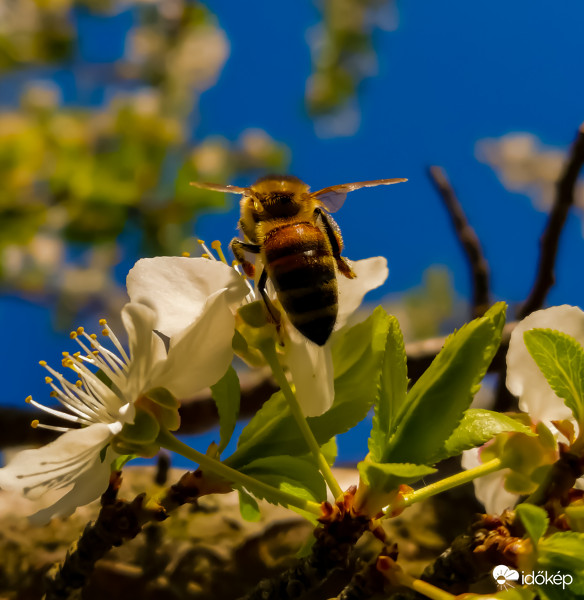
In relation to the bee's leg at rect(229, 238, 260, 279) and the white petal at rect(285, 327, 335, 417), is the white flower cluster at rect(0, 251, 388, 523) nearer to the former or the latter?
the white petal at rect(285, 327, 335, 417)

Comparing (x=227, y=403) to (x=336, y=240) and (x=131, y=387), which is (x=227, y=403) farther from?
(x=336, y=240)

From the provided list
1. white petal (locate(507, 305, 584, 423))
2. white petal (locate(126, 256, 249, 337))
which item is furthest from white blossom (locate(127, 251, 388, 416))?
white petal (locate(507, 305, 584, 423))

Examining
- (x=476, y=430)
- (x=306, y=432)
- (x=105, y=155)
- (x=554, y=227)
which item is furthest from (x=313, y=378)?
(x=105, y=155)

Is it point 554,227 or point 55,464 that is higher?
point 55,464

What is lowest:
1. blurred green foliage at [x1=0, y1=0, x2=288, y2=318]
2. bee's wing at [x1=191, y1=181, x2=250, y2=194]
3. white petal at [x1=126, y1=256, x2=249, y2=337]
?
blurred green foliage at [x1=0, y1=0, x2=288, y2=318]

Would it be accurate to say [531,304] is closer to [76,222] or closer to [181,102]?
[76,222]

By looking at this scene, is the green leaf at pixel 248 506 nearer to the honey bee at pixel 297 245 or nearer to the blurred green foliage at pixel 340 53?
the honey bee at pixel 297 245
